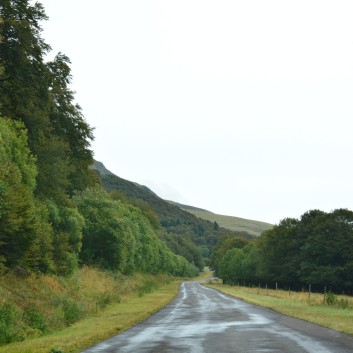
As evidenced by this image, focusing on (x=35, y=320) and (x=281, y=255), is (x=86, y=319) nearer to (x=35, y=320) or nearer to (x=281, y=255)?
(x=35, y=320)

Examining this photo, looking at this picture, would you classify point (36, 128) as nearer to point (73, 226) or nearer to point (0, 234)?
point (73, 226)

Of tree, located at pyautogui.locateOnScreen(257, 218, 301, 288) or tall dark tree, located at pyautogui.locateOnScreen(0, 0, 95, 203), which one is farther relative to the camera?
tree, located at pyautogui.locateOnScreen(257, 218, 301, 288)

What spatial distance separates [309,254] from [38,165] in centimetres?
6969

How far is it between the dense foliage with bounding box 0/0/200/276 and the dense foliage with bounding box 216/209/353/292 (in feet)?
154

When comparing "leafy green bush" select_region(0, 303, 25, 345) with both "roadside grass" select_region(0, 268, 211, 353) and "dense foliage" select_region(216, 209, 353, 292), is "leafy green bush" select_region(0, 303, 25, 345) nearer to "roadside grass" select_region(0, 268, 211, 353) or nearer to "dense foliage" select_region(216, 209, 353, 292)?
"roadside grass" select_region(0, 268, 211, 353)

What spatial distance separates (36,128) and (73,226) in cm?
913

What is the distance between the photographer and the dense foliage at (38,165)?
1191 inches

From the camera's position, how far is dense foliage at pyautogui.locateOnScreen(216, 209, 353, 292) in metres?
96.1

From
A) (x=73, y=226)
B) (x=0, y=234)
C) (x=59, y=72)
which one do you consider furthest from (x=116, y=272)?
(x=0, y=234)

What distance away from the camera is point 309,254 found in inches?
4023

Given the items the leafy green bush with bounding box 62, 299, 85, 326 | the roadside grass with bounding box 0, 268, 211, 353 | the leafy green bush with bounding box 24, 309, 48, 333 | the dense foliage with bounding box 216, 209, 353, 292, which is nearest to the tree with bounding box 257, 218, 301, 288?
the dense foliage with bounding box 216, 209, 353, 292

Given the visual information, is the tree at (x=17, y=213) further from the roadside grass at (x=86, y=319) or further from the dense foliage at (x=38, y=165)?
the roadside grass at (x=86, y=319)

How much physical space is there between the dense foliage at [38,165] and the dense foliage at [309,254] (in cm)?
4703

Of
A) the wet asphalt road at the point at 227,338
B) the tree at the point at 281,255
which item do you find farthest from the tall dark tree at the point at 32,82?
the tree at the point at 281,255
